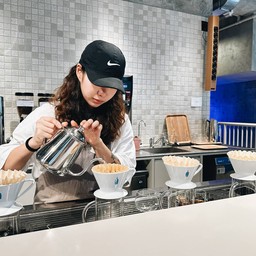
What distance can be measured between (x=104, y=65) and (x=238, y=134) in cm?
321

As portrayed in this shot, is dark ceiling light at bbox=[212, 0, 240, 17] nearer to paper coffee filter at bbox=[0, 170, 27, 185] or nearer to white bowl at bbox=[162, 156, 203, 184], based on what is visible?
white bowl at bbox=[162, 156, 203, 184]

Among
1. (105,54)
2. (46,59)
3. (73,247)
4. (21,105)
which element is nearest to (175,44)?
(46,59)

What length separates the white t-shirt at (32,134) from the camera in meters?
1.14

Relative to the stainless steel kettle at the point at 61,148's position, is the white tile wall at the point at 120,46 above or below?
above

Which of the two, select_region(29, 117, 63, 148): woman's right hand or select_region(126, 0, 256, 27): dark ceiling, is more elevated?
select_region(126, 0, 256, 27): dark ceiling

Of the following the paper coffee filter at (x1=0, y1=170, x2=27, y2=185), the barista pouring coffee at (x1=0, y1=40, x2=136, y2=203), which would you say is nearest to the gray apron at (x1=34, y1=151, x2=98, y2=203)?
Result: the barista pouring coffee at (x1=0, y1=40, x2=136, y2=203)

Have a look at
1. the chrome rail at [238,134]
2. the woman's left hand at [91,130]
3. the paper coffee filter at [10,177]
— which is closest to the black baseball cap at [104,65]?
the woman's left hand at [91,130]

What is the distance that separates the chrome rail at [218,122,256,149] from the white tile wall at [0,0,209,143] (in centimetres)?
37

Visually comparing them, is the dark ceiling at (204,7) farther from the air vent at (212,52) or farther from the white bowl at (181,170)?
the white bowl at (181,170)

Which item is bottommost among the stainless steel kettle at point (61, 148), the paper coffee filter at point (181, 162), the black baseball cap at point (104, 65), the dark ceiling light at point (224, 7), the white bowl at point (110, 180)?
the white bowl at point (110, 180)

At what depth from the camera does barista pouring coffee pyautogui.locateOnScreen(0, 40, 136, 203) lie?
988mm

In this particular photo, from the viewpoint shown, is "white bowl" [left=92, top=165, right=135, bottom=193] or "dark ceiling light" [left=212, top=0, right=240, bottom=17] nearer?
"white bowl" [left=92, top=165, right=135, bottom=193]

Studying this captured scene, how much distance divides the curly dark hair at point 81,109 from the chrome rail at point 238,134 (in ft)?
8.96

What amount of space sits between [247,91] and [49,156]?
12.2ft
